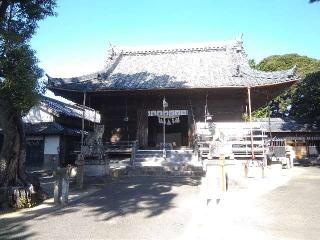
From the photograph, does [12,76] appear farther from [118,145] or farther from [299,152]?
[299,152]

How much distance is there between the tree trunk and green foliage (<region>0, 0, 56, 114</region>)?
332mm

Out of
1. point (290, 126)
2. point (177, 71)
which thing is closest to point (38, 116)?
point (177, 71)

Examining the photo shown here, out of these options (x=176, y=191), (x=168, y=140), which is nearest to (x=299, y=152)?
(x=168, y=140)

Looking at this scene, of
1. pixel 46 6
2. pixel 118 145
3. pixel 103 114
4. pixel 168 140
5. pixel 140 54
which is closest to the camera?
pixel 46 6

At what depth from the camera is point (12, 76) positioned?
31.7 ft

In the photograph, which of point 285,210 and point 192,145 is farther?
point 192,145

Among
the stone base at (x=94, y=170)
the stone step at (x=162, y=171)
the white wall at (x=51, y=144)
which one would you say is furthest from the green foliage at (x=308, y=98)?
the stone base at (x=94, y=170)

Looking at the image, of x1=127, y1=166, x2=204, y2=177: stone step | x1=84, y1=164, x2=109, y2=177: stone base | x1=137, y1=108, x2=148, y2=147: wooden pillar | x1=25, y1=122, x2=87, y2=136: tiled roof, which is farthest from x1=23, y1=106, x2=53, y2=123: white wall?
x1=127, y1=166, x2=204, y2=177: stone step

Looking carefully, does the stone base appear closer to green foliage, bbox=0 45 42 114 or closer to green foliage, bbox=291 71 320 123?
green foliage, bbox=0 45 42 114

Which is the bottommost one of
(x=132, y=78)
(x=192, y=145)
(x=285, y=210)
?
(x=285, y=210)

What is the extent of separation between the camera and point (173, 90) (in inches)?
752

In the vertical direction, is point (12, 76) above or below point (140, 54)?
below

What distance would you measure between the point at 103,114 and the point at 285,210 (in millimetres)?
14620

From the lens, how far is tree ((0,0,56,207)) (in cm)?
972
